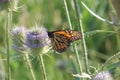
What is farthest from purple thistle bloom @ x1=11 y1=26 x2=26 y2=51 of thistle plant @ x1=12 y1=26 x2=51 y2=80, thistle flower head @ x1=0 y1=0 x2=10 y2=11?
thistle flower head @ x1=0 y1=0 x2=10 y2=11

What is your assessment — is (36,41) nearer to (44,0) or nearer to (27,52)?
(27,52)

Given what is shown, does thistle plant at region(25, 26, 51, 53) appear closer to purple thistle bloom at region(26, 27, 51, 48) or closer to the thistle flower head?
purple thistle bloom at region(26, 27, 51, 48)

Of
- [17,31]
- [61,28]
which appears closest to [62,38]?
[17,31]

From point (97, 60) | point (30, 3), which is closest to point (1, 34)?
point (30, 3)

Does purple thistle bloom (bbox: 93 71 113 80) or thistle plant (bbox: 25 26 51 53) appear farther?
thistle plant (bbox: 25 26 51 53)

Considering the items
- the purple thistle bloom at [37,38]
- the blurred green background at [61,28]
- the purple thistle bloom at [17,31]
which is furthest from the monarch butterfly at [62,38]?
the blurred green background at [61,28]
